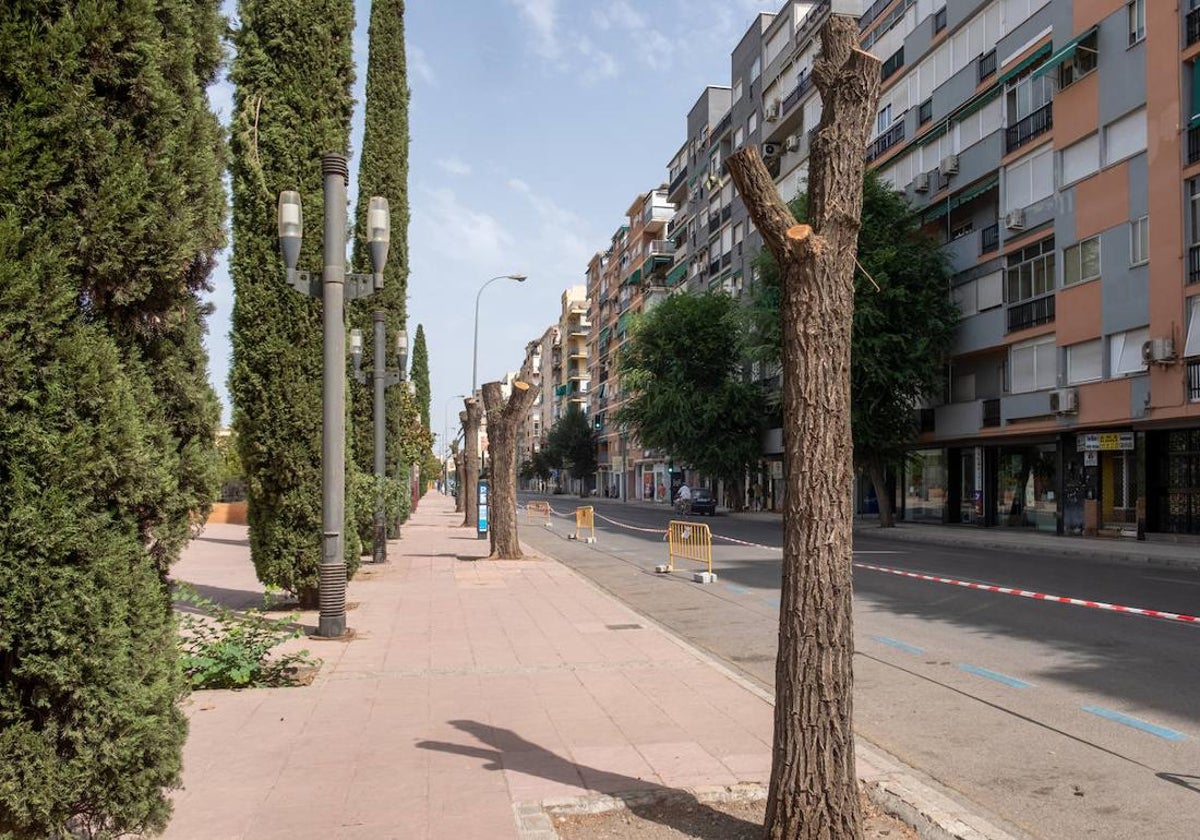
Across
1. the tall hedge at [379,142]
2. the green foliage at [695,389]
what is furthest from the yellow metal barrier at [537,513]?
the tall hedge at [379,142]

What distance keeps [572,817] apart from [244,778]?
1854 mm

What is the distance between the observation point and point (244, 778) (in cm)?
518

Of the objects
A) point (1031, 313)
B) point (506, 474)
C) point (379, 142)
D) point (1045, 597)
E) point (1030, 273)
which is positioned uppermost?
point (379, 142)

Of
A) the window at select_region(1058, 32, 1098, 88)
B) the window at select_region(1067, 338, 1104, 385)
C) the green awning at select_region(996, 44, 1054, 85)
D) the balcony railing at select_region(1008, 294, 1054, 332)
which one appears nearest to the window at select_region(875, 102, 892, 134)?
the green awning at select_region(996, 44, 1054, 85)

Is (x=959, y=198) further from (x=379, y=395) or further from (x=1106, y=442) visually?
(x=379, y=395)

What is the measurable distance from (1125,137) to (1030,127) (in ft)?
14.8

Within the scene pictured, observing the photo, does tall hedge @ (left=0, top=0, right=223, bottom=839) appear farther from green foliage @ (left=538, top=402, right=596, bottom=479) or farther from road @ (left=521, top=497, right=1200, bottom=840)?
green foliage @ (left=538, top=402, right=596, bottom=479)

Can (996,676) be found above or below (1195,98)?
below

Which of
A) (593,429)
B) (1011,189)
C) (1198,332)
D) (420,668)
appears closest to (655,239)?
(593,429)

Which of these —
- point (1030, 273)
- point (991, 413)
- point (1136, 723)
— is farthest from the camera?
point (991, 413)

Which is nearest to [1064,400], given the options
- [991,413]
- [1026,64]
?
[991,413]

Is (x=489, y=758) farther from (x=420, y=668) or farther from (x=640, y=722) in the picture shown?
(x=420, y=668)

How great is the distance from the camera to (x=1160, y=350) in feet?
79.4

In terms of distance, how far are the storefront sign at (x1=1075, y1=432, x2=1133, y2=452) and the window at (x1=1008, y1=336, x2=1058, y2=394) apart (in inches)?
83.8
